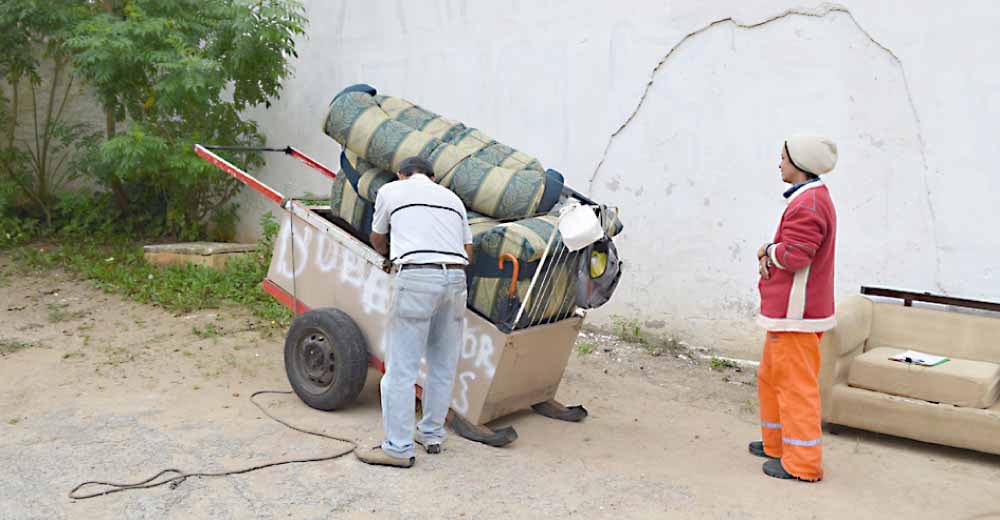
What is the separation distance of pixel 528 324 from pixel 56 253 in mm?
6349

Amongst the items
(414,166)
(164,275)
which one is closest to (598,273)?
(414,166)

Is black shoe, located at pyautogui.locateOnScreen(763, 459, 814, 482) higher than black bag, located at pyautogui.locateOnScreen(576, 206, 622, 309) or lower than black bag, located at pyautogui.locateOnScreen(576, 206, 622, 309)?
lower

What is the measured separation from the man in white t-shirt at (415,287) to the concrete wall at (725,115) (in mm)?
2722

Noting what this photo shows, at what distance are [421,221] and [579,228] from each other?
803mm

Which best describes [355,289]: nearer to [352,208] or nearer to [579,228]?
[352,208]

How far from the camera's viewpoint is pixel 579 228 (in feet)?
14.6

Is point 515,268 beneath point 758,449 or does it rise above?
above

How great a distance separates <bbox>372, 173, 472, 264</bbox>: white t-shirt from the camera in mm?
4348

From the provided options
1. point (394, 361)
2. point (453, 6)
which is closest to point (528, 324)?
point (394, 361)

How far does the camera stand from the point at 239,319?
7.16 meters

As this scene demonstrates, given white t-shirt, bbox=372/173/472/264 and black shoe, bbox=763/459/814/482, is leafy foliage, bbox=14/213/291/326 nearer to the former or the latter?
white t-shirt, bbox=372/173/472/264

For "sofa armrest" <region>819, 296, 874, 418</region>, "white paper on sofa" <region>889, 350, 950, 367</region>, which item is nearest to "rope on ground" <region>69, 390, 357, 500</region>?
"sofa armrest" <region>819, 296, 874, 418</region>

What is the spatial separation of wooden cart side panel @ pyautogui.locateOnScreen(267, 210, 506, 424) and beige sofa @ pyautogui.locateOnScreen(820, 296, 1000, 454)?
2.01 metres

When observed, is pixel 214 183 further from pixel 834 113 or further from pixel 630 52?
pixel 834 113
